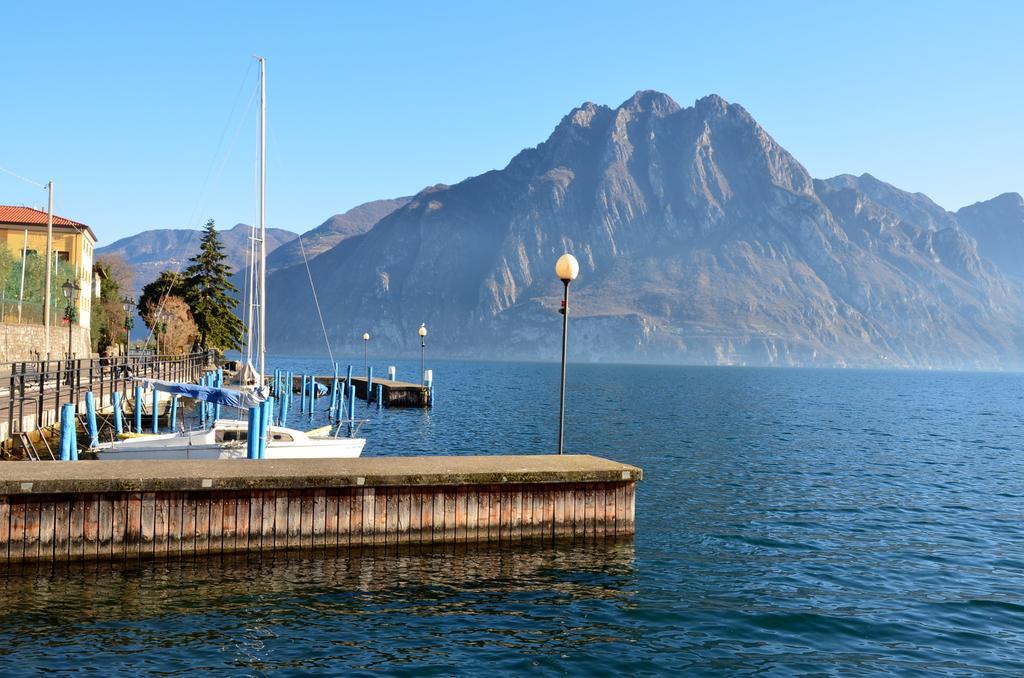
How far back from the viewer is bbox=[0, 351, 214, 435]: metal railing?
26605 mm

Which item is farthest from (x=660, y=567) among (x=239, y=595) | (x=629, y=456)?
(x=629, y=456)

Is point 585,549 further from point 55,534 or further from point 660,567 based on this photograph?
point 55,534

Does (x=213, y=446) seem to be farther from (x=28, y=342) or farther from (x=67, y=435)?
(x=28, y=342)

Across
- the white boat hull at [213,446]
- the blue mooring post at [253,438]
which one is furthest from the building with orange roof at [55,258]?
the blue mooring post at [253,438]

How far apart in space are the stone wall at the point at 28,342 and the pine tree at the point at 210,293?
2490cm

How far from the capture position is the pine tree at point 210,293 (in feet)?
297

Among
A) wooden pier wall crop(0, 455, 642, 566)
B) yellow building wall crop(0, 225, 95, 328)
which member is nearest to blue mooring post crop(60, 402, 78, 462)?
wooden pier wall crop(0, 455, 642, 566)

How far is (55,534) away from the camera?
46.3 feet

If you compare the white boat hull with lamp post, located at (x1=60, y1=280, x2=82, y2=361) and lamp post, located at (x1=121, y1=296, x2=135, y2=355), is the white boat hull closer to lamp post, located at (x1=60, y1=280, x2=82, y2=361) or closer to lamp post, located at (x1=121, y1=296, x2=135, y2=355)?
lamp post, located at (x1=60, y1=280, x2=82, y2=361)

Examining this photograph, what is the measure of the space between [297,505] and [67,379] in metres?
26.1

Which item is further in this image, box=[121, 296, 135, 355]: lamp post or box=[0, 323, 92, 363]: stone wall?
box=[121, 296, 135, 355]: lamp post

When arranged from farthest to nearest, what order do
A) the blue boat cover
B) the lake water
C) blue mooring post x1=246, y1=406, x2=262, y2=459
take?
the blue boat cover
blue mooring post x1=246, y1=406, x2=262, y2=459
the lake water

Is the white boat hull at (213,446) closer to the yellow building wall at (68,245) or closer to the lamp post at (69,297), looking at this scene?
the lamp post at (69,297)

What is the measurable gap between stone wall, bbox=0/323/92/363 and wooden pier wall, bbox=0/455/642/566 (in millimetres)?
40246
